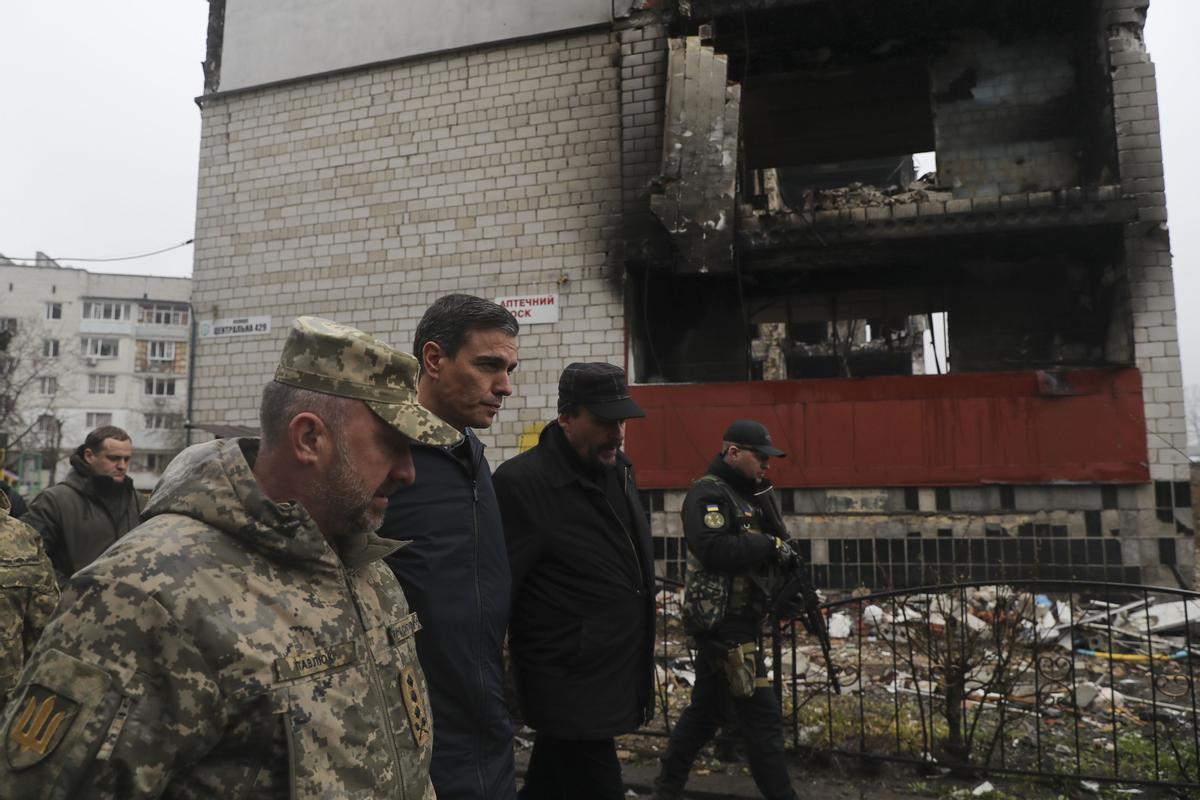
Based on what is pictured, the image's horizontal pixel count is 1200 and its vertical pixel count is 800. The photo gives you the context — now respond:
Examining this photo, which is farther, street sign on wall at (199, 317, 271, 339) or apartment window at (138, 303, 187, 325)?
apartment window at (138, 303, 187, 325)

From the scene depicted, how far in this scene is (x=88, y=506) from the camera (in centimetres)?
488

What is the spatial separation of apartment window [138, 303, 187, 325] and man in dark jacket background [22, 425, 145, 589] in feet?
179

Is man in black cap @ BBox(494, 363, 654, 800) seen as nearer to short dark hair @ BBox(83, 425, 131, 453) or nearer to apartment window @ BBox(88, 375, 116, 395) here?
short dark hair @ BBox(83, 425, 131, 453)

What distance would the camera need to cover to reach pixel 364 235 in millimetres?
12859

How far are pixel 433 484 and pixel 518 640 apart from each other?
913 millimetres

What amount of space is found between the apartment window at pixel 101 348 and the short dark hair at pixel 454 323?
58.8m

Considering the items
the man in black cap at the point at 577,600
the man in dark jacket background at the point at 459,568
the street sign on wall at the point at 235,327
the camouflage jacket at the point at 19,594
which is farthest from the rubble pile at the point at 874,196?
the camouflage jacket at the point at 19,594

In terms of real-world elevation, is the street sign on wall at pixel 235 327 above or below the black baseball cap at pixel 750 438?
above

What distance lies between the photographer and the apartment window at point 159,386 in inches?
2019

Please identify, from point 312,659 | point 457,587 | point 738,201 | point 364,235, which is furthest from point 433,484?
point 364,235

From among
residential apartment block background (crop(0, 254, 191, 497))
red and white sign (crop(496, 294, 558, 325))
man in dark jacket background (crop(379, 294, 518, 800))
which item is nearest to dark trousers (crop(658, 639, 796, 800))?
man in dark jacket background (crop(379, 294, 518, 800))

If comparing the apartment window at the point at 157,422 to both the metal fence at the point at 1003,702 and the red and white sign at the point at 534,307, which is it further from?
the metal fence at the point at 1003,702

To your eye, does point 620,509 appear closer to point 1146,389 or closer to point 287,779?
point 287,779

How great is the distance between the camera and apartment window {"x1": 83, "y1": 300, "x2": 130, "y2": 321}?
166ft
